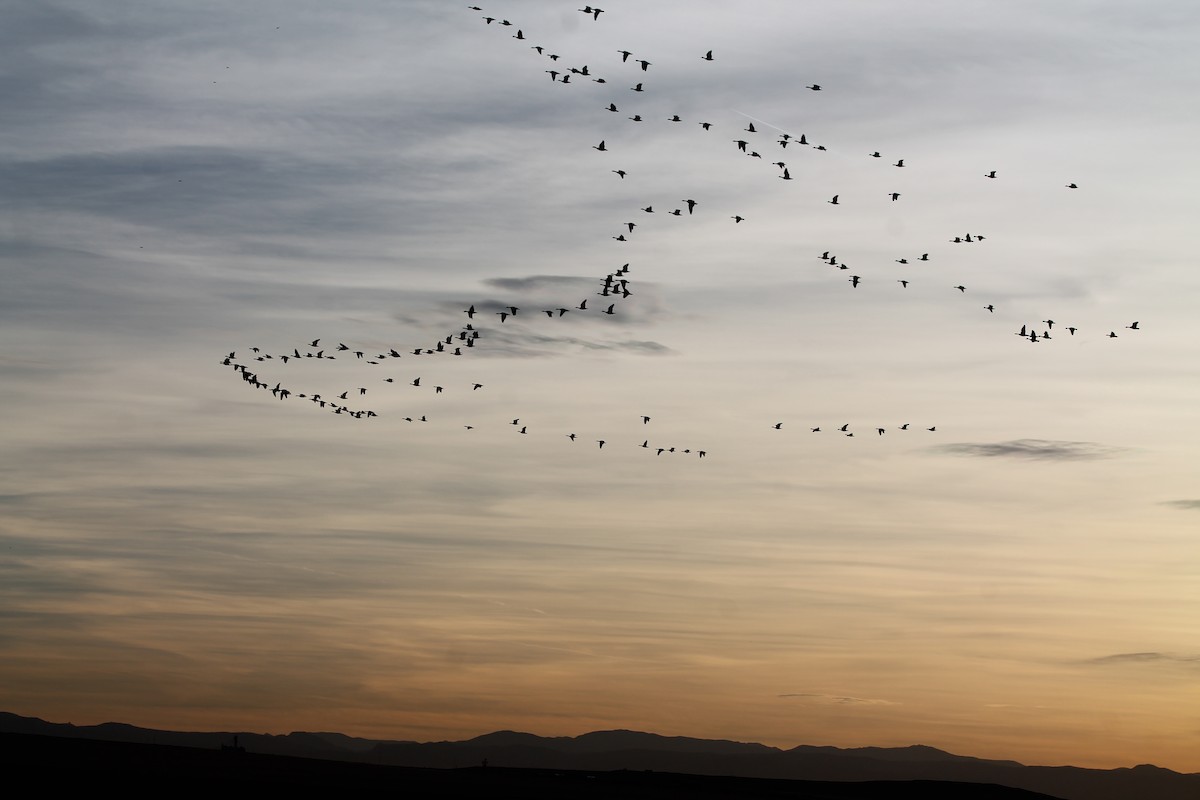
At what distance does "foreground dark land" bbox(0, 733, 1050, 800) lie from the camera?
79250 mm

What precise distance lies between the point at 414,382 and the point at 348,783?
32629 mm

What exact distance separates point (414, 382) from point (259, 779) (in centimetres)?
3431

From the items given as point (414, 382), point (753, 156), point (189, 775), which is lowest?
point (189, 775)

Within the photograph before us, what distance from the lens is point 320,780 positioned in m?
89.3

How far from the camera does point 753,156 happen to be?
83375mm

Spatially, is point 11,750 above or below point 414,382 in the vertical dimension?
below

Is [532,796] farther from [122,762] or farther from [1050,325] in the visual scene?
[1050,325]

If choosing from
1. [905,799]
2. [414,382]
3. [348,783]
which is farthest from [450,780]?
[905,799]

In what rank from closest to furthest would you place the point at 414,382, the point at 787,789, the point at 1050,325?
the point at 1050,325, the point at 414,382, the point at 787,789

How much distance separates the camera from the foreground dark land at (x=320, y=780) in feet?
260

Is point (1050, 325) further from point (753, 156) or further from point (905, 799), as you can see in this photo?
point (905, 799)

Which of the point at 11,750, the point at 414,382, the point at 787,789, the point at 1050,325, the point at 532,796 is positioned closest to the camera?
the point at 532,796

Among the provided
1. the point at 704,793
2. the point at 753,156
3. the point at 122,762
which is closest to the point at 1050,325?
the point at 753,156

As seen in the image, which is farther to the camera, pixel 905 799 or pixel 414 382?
pixel 905 799
